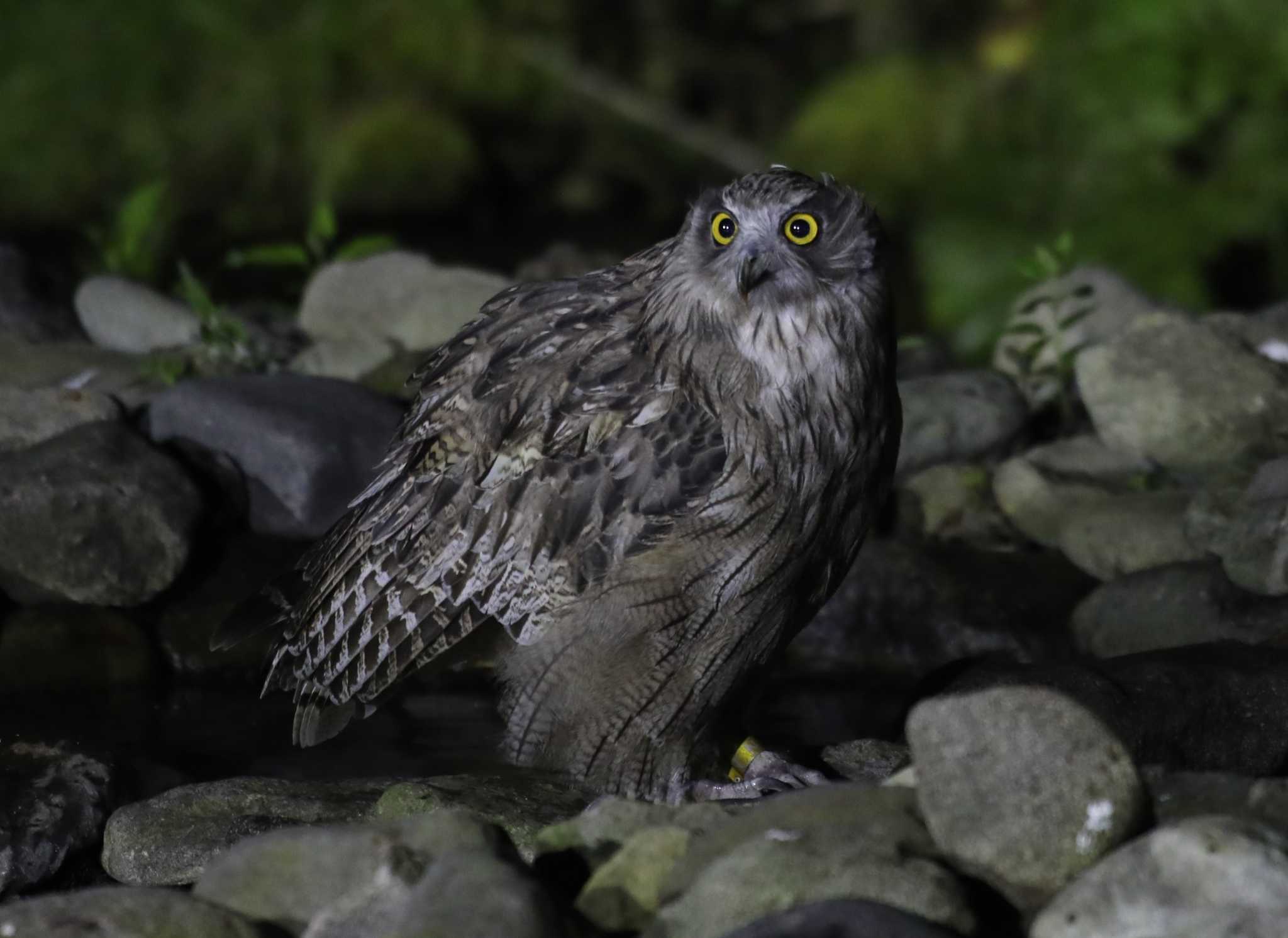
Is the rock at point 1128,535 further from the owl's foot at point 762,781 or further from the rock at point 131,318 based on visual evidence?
the rock at point 131,318

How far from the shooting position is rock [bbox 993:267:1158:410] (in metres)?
6.94

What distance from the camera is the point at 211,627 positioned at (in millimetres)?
5645

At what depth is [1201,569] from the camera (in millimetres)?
5512

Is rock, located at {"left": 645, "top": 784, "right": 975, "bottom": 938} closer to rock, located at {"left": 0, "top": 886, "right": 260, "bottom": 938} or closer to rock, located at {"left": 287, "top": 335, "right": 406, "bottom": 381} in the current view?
rock, located at {"left": 0, "top": 886, "right": 260, "bottom": 938}

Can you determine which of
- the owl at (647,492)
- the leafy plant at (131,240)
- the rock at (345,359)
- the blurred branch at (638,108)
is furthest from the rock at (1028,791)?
the blurred branch at (638,108)

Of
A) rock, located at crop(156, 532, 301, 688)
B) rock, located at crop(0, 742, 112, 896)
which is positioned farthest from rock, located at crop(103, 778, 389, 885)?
rock, located at crop(156, 532, 301, 688)

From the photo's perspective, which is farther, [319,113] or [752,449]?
[319,113]

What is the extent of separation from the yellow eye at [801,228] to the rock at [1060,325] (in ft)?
9.11

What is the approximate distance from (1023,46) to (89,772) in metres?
10.5

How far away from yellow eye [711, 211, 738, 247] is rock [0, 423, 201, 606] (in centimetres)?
223

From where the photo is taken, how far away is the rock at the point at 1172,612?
17.5ft

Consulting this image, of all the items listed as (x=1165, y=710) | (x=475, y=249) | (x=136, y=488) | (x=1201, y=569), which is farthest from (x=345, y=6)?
(x=1165, y=710)

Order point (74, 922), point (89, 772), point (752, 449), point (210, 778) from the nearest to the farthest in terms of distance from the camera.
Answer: point (74, 922)
point (752, 449)
point (89, 772)
point (210, 778)

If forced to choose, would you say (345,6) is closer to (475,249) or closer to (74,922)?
(475,249)
